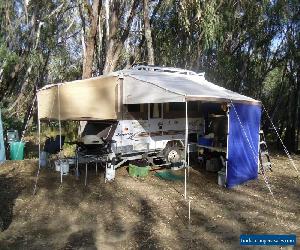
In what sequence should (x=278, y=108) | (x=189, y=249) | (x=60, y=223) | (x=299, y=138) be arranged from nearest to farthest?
(x=189, y=249), (x=60, y=223), (x=299, y=138), (x=278, y=108)

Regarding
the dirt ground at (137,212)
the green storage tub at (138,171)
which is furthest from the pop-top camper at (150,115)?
the dirt ground at (137,212)

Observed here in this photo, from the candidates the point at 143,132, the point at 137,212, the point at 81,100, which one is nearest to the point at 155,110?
the point at 143,132

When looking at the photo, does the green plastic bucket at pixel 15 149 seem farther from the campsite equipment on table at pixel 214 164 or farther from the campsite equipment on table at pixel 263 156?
the campsite equipment on table at pixel 263 156

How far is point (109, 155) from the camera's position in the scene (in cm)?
942

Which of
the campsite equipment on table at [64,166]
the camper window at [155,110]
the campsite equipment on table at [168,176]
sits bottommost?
the campsite equipment on table at [168,176]

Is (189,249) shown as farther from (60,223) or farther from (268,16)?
(268,16)

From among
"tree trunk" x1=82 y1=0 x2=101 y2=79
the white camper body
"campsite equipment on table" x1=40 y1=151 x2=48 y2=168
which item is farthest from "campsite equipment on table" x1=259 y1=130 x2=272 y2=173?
"tree trunk" x1=82 y1=0 x2=101 y2=79

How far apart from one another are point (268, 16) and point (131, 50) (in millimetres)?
8812

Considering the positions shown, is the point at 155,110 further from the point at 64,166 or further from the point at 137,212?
the point at 137,212

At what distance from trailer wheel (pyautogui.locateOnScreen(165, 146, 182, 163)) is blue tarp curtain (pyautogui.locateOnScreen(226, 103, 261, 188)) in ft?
6.67

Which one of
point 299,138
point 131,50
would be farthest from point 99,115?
point 131,50

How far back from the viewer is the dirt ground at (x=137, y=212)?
19.6 feet

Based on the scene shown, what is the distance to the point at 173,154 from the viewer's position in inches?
422

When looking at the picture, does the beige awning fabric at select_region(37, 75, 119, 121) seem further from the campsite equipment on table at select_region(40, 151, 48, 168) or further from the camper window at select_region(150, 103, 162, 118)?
the camper window at select_region(150, 103, 162, 118)
